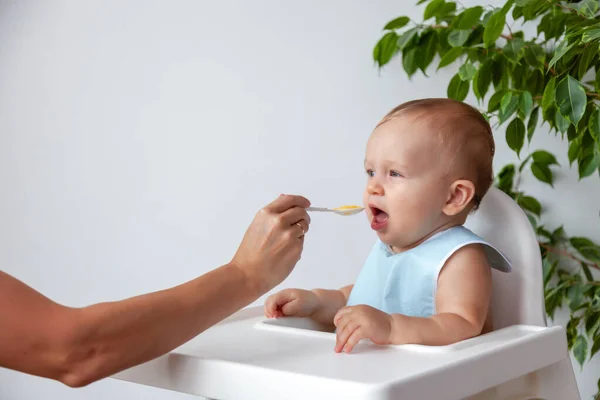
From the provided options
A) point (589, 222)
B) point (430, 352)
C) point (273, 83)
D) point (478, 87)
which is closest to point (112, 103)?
point (273, 83)

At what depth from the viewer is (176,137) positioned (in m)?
2.28

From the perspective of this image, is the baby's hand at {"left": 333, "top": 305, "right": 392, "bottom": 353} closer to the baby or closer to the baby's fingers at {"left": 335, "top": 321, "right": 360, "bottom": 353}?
the baby's fingers at {"left": 335, "top": 321, "right": 360, "bottom": 353}

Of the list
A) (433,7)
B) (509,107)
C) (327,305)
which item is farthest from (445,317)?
(433,7)

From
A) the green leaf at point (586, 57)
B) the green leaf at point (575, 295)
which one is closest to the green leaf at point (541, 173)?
the green leaf at point (575, 295)

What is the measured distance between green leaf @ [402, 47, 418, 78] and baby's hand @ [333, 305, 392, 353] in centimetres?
88

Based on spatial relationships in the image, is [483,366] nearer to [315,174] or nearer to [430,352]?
[430,352]

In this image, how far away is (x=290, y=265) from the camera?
3.31ft

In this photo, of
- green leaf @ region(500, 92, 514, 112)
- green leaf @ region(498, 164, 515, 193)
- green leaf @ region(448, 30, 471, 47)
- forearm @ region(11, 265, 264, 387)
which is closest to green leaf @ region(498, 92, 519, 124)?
green leaf @ region(500, 92, 514, 112)

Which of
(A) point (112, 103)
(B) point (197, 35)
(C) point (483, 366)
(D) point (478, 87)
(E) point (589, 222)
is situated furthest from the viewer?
(A) point (112, 103)

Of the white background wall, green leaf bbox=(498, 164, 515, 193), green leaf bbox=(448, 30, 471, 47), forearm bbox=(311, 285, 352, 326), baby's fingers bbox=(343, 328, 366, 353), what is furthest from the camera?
the white background wall

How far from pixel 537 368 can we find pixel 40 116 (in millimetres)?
2077

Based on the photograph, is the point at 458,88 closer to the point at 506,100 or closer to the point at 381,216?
the point at 506,100

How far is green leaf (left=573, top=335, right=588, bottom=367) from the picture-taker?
1516 millimetres

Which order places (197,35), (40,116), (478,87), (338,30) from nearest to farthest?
(478,87) → (338,30) → (197,35) → (40,116)
